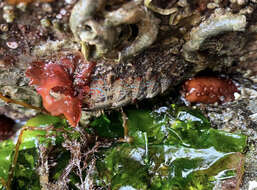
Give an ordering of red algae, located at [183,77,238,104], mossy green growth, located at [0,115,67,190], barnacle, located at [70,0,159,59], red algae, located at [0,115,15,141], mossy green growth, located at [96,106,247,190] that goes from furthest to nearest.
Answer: red algae, located at [0,115,15,141] < red algae, located at [183,77,238,104] < mossy green growth, located at [0,115,67,190] < mossy green growth, located at [96,106,247,190] < barnacle, located at [70,0,159,59]

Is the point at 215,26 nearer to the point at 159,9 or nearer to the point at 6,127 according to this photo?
the point at 159,9

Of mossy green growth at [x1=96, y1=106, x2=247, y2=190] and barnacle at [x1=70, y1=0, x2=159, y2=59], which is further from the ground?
barnacle at [x1=70, y1=0, x2=159, y2=59]

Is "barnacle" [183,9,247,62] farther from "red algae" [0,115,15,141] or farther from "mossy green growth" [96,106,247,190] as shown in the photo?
"red algae" [0,115,15,141]

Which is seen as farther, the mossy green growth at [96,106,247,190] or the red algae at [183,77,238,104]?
the red algae at [183,77,238,104]

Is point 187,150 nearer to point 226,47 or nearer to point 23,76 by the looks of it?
point 226,47

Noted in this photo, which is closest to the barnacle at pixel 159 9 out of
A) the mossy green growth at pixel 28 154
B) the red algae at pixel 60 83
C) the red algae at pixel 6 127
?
the red algae at pixel 60 83

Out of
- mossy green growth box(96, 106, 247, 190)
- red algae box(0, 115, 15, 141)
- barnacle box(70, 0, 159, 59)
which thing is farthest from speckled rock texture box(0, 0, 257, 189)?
red algae box(0, 115, 15, 141)

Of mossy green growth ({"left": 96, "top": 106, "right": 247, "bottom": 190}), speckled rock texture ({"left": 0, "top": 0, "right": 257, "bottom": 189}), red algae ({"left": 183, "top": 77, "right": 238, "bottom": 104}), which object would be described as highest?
speckled rock texture ({"left": 0, "top": 0, "right": 257, "bottom": 189})
